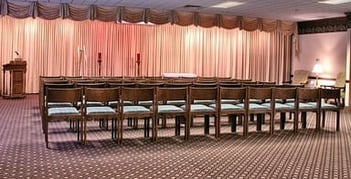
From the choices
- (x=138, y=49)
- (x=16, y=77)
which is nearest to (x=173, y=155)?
(x=16, y=77)

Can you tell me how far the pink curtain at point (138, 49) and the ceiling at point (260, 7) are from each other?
2.33 meters

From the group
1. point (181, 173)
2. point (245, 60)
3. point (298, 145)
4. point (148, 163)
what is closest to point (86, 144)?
point (148, 163)

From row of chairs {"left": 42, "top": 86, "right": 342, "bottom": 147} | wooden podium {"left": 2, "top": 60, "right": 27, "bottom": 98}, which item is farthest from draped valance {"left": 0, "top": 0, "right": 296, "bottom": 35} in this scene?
row of chairs {"left": 42, "top": 86, "right": 342, "bottom": 147}

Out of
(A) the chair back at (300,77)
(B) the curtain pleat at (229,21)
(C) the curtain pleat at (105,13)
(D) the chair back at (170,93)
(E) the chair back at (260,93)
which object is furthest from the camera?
(A) the chair back at (300,77)

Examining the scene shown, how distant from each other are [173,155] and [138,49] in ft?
33.2

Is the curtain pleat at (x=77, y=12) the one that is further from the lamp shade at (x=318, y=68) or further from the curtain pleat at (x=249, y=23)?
the lamp shade at (x=318, y=68)

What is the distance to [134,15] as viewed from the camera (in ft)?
40.3

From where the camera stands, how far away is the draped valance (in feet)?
36.4

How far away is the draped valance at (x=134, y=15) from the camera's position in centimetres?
1110

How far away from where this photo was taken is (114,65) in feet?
48.7

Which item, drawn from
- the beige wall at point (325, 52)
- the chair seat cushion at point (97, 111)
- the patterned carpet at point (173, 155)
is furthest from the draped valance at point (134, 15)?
the chair seat cushion at point (97, 111)

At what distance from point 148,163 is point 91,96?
1.53 m

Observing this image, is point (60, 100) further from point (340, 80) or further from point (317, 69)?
point (317, 69)

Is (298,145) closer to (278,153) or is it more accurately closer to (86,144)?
(278,153)
